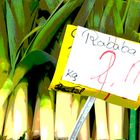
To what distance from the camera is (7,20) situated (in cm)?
125

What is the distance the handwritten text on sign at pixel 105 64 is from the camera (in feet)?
3.42

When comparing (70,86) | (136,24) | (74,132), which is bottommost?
(74,132)

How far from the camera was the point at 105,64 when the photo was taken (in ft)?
3.46

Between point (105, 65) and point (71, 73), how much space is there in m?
0.09

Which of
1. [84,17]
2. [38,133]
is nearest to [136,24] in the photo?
[84,17]

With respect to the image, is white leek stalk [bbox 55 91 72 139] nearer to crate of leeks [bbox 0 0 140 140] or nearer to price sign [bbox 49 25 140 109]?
crate of leeks [bbox 0 0 140 140]

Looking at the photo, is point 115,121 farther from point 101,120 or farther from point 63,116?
point 63,116

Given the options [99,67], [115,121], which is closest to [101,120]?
[115,121]

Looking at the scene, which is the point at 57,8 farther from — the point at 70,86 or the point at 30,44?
the point at 70,86

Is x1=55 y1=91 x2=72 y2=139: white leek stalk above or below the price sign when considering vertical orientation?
below

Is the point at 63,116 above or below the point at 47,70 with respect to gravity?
below

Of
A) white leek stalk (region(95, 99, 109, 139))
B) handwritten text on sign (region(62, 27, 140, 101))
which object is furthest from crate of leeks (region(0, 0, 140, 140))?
handwritten text on sign (region(62, 27, 140, 101))

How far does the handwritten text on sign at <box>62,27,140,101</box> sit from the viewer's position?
104 cm

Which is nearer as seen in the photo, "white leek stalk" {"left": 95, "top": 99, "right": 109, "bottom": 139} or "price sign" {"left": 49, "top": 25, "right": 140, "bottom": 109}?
"price sign" {"left": 49, "top": 25, "right": 140, "bottom": 109}
